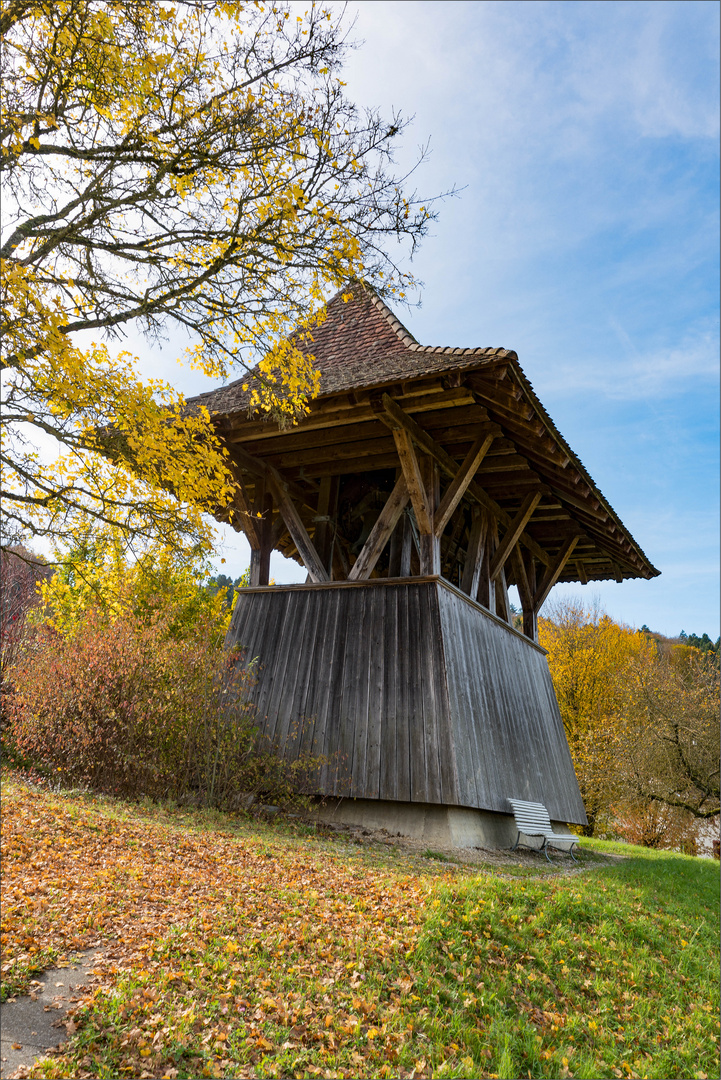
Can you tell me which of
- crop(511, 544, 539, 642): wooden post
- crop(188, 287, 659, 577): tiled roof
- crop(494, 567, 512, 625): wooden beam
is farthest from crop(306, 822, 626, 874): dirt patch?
Answer: crop(511, 544, 539, 642): wooden post

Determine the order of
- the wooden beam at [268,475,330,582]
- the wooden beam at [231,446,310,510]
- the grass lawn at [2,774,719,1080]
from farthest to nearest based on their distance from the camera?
the wooden beam at [231,446,310,510], the wooden beam at [268,475,330,582], the grass lawn at [2,774,719,1080]

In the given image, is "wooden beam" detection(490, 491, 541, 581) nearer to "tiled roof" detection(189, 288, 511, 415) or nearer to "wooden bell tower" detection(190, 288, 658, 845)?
"wooden bell tower" detection(190, 288, 658, 845)

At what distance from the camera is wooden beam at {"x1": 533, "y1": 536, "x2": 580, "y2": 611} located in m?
14.2

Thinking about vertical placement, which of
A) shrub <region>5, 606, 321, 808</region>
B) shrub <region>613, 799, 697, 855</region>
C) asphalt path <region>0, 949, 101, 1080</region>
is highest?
shrub <region>5, 606, 321, 808</region>

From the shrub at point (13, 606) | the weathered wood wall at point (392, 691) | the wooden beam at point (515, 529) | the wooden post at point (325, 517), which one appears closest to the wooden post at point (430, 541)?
the weathered wood wall at point (392, 691)

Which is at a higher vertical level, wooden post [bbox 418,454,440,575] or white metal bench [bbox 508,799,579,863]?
wooden post [bbox 418,454,440,575]

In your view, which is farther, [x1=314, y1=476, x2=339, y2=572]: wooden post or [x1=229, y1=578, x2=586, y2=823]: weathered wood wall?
[x1=314, y1=476, x2=339, y2=572]: wooden post

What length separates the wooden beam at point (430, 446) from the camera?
31.4 ft

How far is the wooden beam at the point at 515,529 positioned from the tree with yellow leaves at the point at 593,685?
10.5m

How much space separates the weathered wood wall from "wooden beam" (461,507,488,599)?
50cm

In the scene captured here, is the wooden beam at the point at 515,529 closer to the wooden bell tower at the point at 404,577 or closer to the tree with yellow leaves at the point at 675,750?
the wooden bell tower at the point at 404,577

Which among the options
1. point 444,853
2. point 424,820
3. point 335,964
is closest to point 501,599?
point 424,820

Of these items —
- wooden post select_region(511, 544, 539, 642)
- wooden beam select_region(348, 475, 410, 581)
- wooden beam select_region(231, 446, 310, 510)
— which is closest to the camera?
wooden beam select_region(348, 475, 410, 581)

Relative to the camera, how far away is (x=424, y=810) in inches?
344
